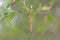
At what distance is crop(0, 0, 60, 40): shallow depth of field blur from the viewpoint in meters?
0.75

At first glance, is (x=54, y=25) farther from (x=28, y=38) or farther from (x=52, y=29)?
(x=28, y=38)

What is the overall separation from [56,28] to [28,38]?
0.56 ft

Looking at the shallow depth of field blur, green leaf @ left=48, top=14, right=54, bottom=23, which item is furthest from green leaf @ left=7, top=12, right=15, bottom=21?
green leaf @ left=48, top=14, right=54, bottom=23

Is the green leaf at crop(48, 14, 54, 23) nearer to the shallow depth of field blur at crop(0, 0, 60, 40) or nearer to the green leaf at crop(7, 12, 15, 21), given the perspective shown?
the shallow depth of field blur at crop(0, 0, 60, 40)

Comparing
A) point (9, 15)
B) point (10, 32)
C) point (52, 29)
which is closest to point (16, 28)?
point (10, 32)

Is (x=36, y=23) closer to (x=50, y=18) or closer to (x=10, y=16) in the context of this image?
(x=50, y=18)

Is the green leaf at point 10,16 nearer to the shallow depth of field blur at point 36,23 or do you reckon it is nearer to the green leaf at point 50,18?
the shallow depth of field blur at point 36,23

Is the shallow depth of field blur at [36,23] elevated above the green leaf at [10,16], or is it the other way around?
the green leaf at [10,16]

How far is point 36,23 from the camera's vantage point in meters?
0.88

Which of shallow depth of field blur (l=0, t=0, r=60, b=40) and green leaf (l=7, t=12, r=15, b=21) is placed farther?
shallow depth of field blur (l=0, t=0, r=60, b=40)

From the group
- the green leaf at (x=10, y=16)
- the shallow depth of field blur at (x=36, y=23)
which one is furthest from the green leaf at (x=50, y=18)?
the green leaf at (x=10, y=16)

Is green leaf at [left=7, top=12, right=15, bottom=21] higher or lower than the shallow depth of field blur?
higher

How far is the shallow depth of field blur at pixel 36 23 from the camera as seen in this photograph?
0.75 meters

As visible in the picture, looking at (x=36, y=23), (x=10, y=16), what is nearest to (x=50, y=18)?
(x=36, y=23)
